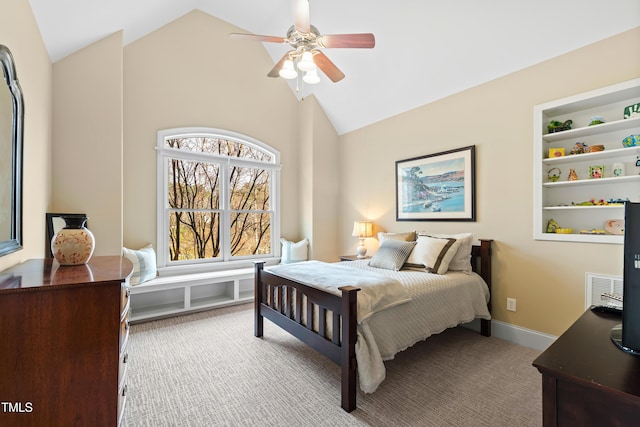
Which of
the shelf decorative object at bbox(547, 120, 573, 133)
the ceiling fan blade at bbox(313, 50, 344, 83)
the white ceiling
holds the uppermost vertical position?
the white ceiling

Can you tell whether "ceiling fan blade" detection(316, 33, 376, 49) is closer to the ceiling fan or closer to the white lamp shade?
Result: the ceiling fan

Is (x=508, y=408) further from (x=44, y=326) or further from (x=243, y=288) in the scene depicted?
(x=243, y=288)

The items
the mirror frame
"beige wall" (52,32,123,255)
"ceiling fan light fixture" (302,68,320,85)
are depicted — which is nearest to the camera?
the mirror frame

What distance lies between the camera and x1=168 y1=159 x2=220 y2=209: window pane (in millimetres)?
4043

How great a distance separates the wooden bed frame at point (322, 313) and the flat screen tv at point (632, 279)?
1.23m

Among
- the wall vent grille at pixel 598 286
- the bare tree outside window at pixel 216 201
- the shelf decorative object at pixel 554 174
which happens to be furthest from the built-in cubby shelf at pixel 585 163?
the bare tree outside window at pixel 216 201

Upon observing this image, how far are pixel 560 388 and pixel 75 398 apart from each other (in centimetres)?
179

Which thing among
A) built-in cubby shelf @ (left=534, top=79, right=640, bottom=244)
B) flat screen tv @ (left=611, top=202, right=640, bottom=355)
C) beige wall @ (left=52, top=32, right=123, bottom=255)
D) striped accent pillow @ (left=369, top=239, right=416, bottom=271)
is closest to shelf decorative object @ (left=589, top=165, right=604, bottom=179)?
built-in cubby shelf @ (left=534, top=79, right=640, bottom=244)

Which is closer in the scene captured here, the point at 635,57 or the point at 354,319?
the point at 354,319

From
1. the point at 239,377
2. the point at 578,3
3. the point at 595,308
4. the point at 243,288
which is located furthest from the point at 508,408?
the point at 243,288

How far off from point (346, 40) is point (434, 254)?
2.13 metres

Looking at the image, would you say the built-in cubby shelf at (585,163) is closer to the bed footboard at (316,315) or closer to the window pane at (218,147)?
the bed footboard at (316,315)

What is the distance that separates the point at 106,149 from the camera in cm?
311

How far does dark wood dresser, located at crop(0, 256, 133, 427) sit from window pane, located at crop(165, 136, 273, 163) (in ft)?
9.78
